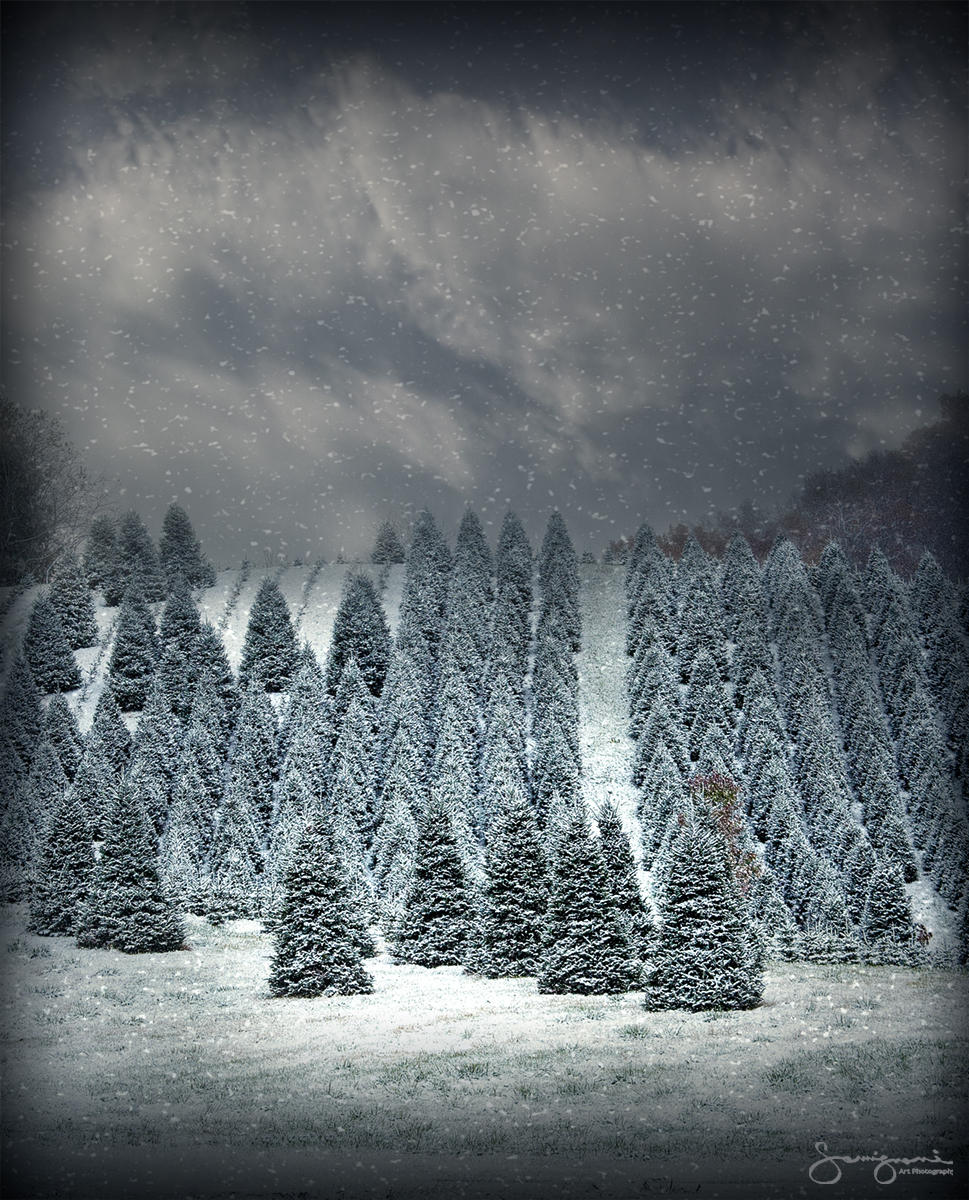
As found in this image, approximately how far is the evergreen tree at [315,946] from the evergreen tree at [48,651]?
44.4m

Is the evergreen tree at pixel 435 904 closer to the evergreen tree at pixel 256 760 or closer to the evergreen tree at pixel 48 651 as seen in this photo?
the evergreen tree at pixel 256 760

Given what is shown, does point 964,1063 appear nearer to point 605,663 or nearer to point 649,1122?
point 649,1122

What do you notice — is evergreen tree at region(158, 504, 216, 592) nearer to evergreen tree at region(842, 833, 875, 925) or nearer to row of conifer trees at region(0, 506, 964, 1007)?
row of conifer trees at region(0, 506, 964, 1007)

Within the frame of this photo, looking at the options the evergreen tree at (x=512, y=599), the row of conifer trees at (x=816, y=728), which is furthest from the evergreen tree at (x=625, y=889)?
the evergreen tree at (x=512, y=599)

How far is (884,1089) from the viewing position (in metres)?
11.9

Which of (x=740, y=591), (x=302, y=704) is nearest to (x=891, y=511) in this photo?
(x=740, y=591)

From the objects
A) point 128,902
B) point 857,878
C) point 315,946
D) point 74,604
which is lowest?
point 315,946

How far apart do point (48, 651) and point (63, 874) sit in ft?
110

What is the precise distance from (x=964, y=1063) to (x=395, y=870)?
2984cm

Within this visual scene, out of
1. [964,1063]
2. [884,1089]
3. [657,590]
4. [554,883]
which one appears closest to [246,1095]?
[884,1089]

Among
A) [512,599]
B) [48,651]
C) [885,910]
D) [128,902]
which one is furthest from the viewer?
[512,599]

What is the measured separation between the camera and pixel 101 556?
250 ft

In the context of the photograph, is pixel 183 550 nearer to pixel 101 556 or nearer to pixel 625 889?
pixel 101 556

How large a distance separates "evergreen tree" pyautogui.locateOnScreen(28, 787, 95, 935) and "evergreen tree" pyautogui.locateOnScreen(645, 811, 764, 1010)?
1920cm
